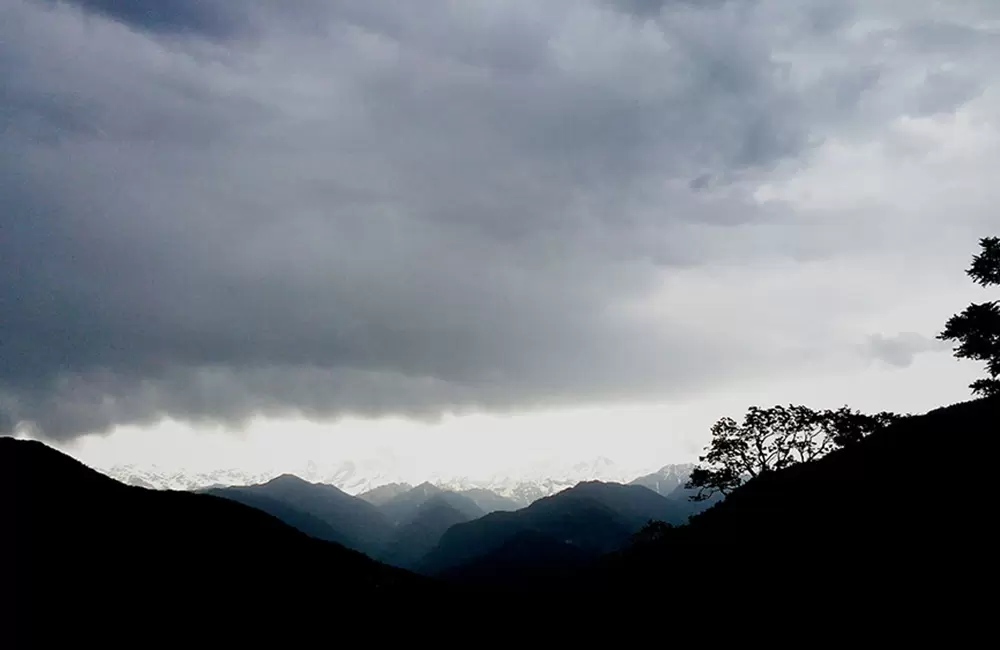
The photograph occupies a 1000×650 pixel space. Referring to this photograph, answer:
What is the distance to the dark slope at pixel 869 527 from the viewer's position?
1942 centimetres

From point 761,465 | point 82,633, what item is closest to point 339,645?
point 82,633

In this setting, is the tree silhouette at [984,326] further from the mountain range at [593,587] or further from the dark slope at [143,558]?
the dark slope at [143,558]

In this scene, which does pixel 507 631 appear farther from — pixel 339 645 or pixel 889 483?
pixel 889 483

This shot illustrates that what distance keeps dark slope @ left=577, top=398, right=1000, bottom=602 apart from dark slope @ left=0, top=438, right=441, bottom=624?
2367cm

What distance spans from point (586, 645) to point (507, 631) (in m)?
8.43

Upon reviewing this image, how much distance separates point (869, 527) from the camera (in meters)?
24.0

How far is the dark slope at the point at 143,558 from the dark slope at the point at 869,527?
2367 cm

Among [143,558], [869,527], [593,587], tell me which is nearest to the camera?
[869,527]

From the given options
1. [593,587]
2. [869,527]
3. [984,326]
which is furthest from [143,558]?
[984,326]

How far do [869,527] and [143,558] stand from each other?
43401mm

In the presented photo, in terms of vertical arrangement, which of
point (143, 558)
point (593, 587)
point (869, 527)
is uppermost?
point (143, 558)

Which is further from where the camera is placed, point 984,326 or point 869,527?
point 984,326

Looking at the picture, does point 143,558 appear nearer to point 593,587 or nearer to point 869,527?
point 593,587

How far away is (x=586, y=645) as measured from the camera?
2767 centimetres
